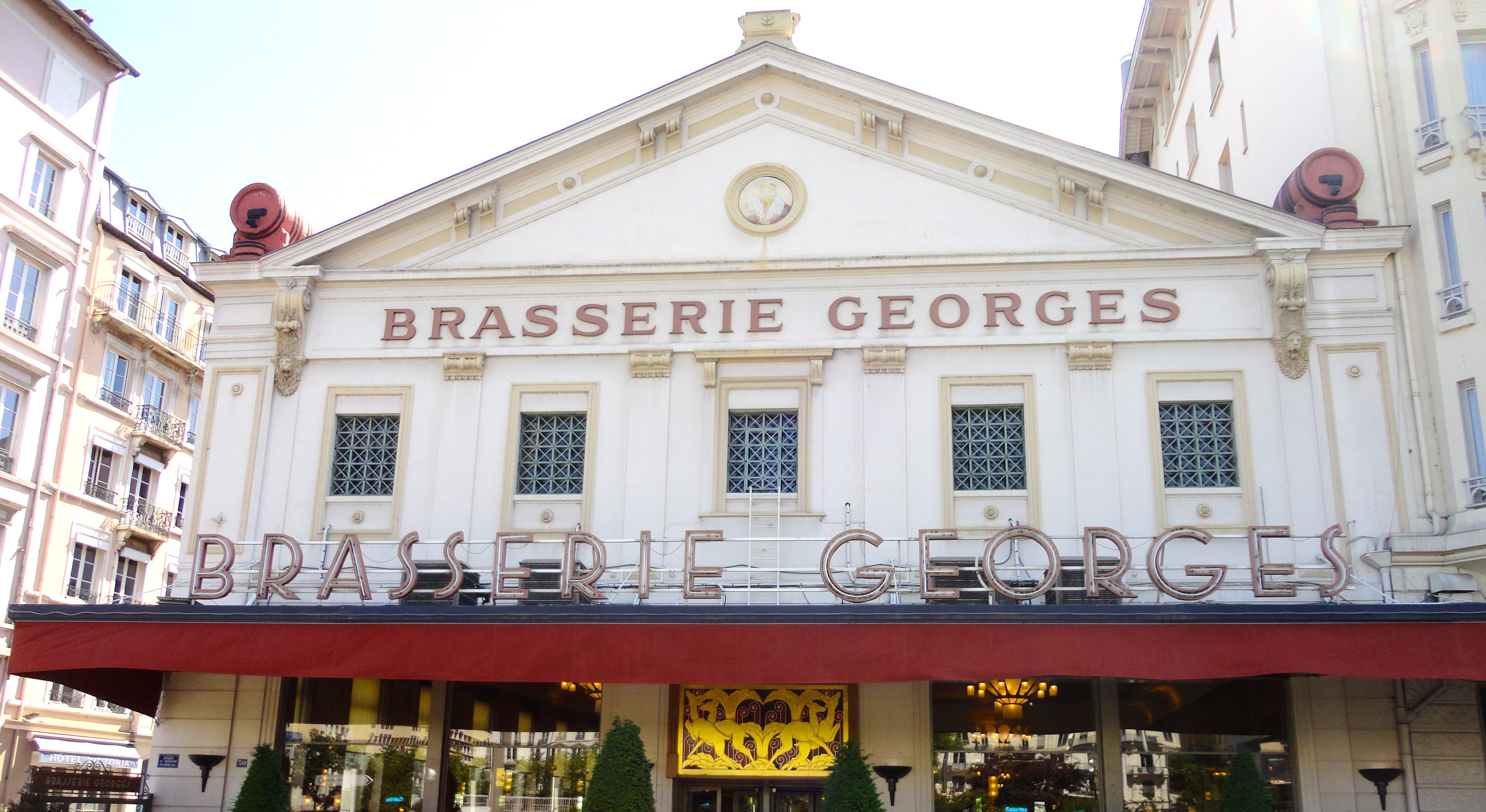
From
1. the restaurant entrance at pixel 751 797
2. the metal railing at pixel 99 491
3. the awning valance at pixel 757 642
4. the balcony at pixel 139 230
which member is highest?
the balcony at pixel 139 230

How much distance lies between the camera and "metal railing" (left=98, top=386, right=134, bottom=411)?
35.3m

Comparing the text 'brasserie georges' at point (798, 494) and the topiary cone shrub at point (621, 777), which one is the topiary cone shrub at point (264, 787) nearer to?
the text 'brasserie georges' at point (798, 494)

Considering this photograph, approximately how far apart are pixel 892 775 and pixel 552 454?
A: 23.2 feet

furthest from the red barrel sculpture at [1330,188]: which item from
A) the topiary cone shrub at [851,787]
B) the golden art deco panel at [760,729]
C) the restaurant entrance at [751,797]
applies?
the restaurant entrance at [751,797]

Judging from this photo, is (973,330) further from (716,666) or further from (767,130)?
(716,666)

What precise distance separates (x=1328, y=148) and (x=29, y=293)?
2939cm

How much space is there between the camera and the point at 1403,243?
61.6ft

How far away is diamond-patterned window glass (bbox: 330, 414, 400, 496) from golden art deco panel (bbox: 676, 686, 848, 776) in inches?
234

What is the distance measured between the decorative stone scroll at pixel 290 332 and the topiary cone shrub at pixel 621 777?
323 inches

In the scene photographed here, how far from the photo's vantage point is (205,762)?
18188 millimetres

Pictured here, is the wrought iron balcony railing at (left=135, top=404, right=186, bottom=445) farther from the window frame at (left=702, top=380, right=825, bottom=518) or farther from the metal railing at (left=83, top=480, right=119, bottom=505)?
the window frame at (left=702, top=380, right=825, bottom=518)

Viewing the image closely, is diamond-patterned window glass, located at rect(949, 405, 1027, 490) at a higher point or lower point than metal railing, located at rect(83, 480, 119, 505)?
lower

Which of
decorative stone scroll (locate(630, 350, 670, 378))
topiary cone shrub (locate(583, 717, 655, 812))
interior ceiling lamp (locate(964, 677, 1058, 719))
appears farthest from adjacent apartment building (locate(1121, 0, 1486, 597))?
topiary cone shrub (locate(583, 717, 655, 812))

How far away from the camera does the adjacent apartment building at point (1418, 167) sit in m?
17.5
